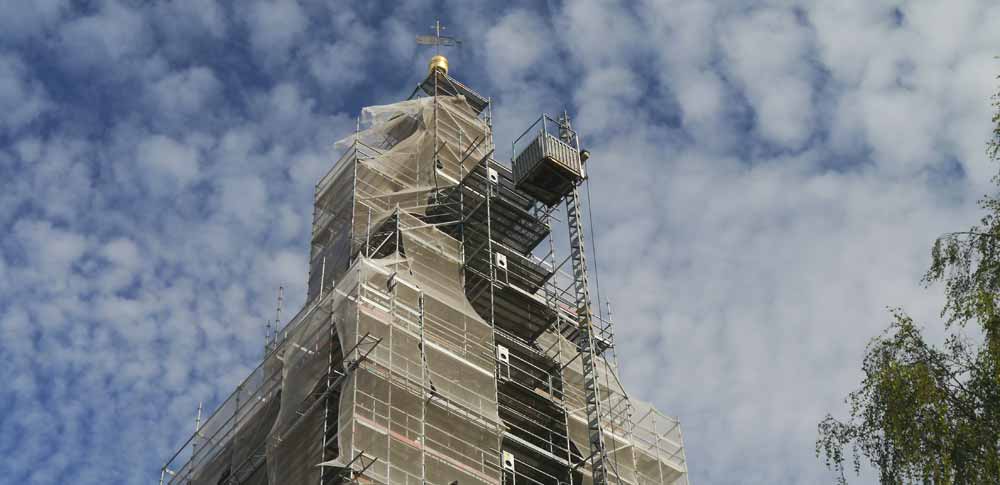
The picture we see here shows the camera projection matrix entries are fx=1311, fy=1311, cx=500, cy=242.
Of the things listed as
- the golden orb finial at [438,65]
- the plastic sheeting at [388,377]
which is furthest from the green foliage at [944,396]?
the golden orb finial at [438,65]

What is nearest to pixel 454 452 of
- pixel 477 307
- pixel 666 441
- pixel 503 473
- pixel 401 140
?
pixel 503 473

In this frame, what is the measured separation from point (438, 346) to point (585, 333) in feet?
24.9

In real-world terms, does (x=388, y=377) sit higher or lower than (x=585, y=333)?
lower

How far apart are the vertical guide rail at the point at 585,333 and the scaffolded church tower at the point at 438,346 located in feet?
0.25

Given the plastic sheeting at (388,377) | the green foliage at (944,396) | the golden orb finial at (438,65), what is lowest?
the green foliage at (944,396)

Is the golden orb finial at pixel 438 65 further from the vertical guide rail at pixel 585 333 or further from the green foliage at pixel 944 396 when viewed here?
the green foliage at pixel 944 396

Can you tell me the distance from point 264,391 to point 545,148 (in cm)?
1410

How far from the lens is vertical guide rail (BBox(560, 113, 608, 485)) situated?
40.9 metres

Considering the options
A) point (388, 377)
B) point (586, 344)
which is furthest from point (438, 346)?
point (586, 344)

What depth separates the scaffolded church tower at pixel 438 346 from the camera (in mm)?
36438

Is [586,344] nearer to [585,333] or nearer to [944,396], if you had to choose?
[585,333]

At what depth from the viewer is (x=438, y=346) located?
129 ft

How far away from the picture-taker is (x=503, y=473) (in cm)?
3834

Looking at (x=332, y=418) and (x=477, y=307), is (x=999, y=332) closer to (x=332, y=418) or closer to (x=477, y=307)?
(x=332, y=418)
